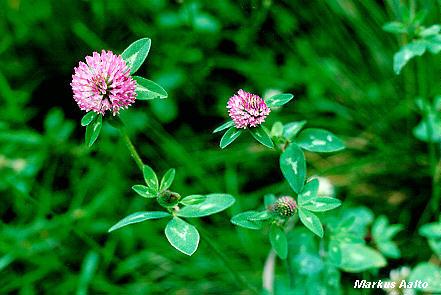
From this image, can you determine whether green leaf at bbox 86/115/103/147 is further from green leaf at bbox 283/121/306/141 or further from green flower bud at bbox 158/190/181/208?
green leaf at bbox 283/121/306/141

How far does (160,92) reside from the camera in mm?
1055

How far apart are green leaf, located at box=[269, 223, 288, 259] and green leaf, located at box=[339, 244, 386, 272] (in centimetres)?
31

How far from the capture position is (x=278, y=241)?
1131mm

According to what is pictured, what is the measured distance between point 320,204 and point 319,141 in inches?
7.3

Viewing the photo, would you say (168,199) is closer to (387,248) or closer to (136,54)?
(136,54)

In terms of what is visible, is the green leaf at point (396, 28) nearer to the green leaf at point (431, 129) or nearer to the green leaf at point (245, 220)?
the green leaf at point (431, 129)

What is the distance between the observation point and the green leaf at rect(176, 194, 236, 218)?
111 centimetres

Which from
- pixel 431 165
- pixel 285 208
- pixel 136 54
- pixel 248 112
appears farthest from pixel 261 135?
pixel 431 165

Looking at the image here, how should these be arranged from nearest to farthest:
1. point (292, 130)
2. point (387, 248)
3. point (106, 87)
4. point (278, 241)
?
1. point (106, 87)
2. point (278, 241)
3. point (292, 130)
4. point (387, 248)

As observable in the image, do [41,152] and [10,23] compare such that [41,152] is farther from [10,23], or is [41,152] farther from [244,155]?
[244,155]

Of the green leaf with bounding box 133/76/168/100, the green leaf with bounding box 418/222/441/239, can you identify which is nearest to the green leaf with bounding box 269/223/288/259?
the green leaf with bounding box 133/76/168/100

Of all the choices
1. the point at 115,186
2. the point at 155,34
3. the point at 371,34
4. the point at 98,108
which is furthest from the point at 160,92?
the point at 371,34

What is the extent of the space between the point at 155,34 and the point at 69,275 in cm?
102

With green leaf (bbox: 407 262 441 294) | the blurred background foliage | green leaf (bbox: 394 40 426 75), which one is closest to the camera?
green leaf (bbox: 394 40 426 75)
